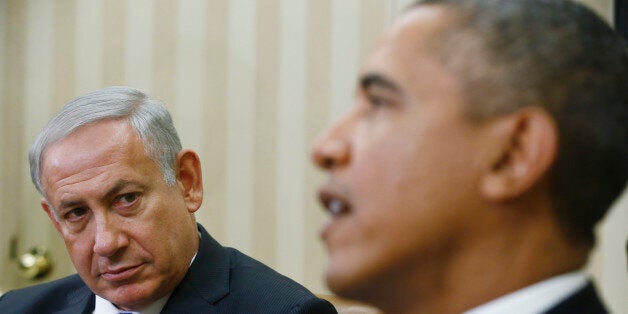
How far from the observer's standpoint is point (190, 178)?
1.68 metres

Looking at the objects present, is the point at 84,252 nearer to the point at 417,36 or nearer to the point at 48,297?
the point at 48,297

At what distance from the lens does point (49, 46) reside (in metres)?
2.71

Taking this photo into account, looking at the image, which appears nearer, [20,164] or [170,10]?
[170,10]

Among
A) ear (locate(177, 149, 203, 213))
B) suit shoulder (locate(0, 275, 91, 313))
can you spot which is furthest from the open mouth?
suit shoulder (locate(0, 275, 91, 313))

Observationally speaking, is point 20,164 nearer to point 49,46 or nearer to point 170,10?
point 49,46

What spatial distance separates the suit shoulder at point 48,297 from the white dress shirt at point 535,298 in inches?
53.8

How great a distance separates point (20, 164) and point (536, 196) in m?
2.53

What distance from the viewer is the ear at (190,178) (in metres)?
1.66

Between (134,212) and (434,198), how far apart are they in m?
1.08

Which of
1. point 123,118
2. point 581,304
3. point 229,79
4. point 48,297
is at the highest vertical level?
point 581,304

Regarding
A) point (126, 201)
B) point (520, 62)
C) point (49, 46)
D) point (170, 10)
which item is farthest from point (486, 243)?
point (49, 46)

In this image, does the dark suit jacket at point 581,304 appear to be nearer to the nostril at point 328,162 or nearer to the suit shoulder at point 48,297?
the nostril at point 328,162

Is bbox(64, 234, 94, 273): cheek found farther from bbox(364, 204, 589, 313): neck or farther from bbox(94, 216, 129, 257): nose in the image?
bbox(364, 204, 589, 313): neck

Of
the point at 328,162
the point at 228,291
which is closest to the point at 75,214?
the point at 228,291
